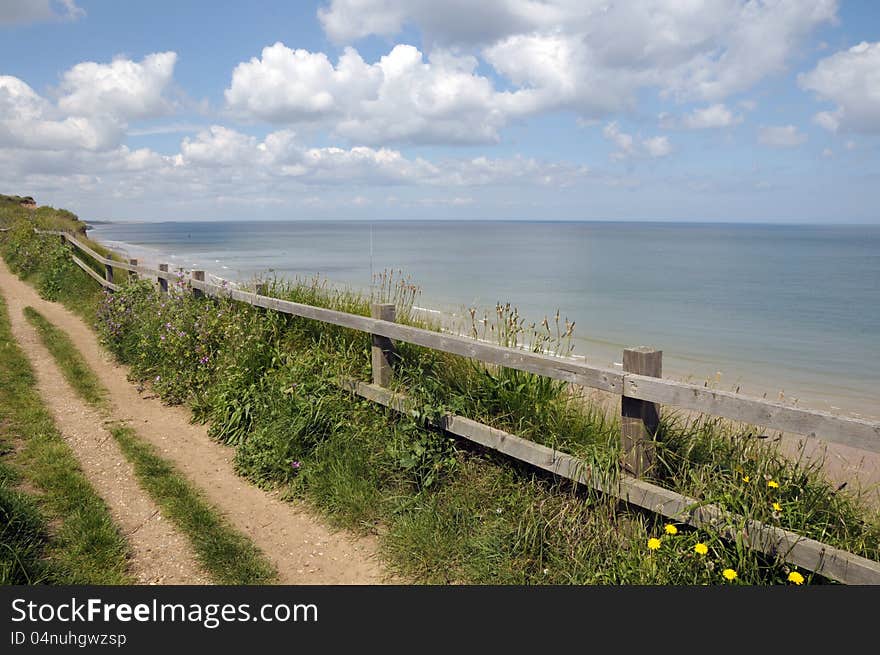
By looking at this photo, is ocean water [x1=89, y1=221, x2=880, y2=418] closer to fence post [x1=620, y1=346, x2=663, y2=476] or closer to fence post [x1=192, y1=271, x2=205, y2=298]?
fence post [x1=192, y1=271, x2=205, y2=298]

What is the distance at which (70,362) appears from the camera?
10.0m

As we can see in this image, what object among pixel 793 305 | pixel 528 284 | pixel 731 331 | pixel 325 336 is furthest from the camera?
pixel 528 284

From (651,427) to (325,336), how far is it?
164 inches

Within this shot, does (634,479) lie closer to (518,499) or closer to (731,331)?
(518,499)

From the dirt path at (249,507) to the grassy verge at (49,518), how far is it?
0.51 m

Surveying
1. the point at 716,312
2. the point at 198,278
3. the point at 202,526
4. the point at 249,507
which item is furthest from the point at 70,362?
the point at 716,312

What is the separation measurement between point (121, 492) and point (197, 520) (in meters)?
0.96

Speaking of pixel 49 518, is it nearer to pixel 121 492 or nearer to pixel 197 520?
pixel 121 492

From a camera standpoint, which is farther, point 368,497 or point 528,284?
point 528,284

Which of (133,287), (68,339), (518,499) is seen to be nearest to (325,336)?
(518,499)

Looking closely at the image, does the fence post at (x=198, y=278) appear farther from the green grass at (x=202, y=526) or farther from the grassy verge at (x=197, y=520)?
the green grass at (x=202, y=526)

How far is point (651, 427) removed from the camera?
14.1ft

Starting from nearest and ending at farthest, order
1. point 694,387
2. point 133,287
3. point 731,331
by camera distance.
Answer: point 694,387 < point 133,287 < point 731,331

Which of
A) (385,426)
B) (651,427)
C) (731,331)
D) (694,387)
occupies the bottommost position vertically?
(731,331)
